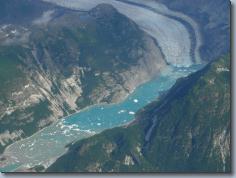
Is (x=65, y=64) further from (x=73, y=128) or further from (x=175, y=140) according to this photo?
(x=175, y=140)

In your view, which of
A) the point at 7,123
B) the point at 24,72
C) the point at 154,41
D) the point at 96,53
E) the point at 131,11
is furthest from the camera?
the point at 131,11

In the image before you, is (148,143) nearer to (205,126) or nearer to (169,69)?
(205,126)

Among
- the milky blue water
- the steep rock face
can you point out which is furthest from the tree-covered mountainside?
the steep rock face

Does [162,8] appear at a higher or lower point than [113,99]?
higher

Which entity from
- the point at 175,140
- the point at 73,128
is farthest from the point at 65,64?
the point at 175,140

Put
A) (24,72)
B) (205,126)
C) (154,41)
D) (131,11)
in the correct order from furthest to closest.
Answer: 1. (131,11)
2. (154,41)
3. (24,72)
4. (205,126)

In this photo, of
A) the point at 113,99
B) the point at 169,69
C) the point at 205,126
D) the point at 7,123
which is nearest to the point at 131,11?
the point at 169,69

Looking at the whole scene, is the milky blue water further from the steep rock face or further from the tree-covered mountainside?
the tree-covered mountainside

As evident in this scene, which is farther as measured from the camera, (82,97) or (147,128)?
(82,97)
